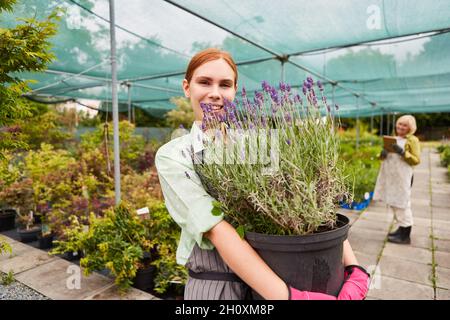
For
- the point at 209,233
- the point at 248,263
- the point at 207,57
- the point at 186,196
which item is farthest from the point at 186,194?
the point at 207,57

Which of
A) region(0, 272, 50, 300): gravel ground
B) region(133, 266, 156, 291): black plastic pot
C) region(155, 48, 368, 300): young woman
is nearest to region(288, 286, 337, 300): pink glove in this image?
region(155, 48, 368, 300): young woman

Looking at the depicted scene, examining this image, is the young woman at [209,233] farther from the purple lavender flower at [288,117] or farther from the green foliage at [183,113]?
the green foliage at [183,113]

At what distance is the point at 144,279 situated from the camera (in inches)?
107

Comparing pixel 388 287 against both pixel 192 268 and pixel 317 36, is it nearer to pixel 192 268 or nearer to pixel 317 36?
pixel 192 268

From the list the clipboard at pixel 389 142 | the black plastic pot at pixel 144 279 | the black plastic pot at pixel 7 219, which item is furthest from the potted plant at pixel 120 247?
the clipboard at pixel 389 142

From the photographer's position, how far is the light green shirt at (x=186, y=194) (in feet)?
2.63

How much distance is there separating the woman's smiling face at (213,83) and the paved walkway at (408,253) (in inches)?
103

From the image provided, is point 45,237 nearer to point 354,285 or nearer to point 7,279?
point 7,279

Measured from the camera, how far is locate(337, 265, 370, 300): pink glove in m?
0.82

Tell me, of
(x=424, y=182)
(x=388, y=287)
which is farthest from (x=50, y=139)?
(x=424, y=182)

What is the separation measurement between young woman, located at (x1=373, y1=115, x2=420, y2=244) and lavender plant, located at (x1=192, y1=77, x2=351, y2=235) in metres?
3.69

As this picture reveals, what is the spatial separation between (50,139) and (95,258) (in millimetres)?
7271

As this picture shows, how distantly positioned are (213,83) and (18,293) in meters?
2.86

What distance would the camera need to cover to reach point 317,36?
385 centimetres
